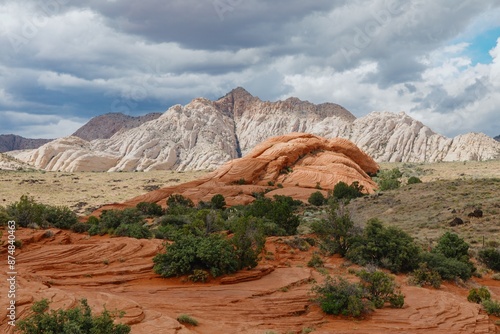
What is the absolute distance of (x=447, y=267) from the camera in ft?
71.8

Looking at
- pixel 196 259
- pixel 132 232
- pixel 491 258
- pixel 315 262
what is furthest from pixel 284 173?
pixel 196 259

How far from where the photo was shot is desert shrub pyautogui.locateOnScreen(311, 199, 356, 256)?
79.8 ft

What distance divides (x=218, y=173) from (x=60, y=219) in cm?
3903

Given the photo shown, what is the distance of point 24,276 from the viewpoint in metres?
14.6

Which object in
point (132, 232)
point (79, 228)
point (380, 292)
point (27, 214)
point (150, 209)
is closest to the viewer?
point (380, 292)

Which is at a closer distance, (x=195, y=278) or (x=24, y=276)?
(x=24, y=276)

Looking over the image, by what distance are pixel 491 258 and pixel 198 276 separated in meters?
18.0

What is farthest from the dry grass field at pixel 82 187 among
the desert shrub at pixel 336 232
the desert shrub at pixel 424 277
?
the desert shrub at pixel 424 277

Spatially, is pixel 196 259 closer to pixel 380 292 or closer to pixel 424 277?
pixel 380 292

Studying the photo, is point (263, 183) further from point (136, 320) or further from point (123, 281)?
point (136, 320)

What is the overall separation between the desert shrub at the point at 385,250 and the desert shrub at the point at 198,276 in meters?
9.16

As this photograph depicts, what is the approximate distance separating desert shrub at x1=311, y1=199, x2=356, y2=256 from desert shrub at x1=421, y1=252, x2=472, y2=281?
13.6 feet

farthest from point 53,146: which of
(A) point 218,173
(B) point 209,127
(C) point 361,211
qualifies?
(C) point 361,211

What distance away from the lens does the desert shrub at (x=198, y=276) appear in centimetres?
1719
